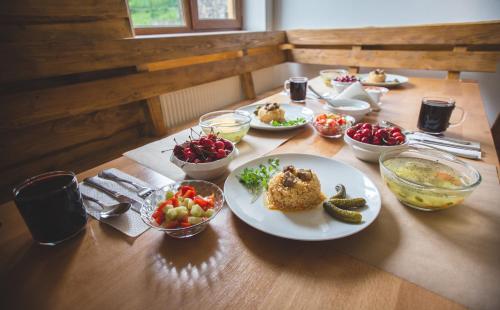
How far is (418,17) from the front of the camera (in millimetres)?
2426

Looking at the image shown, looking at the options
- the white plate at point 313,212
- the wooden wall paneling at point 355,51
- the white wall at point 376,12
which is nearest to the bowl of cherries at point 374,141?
the white plate at point 313,212

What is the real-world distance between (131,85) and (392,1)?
96.5 inches

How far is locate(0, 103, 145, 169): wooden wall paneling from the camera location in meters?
1.48

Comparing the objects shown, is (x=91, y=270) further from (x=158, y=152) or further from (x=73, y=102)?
(x=73, y=102)

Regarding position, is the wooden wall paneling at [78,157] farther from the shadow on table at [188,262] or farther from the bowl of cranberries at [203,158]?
the shadow on table at [188,262]

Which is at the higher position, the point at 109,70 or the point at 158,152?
the point at 109,70

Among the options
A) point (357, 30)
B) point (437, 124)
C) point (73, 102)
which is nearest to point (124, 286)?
point (437, 124)

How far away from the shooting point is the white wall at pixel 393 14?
221 cm

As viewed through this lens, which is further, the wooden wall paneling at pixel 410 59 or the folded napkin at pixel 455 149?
the wooden wall paneling at pixel 410 59

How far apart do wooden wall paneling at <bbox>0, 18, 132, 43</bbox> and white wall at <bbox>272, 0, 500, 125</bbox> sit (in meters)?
2.04

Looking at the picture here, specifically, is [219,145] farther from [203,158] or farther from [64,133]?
[64,133]

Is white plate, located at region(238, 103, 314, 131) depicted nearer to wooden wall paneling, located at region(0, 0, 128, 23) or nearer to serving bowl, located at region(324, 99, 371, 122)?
serving bowl, located at region(324, 99, 371, 122)

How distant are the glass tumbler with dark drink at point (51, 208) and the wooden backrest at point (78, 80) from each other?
3.43ft

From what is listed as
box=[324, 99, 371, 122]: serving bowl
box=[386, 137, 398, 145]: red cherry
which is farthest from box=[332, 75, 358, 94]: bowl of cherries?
box=[386, 137, 398, 145]: red cherry
